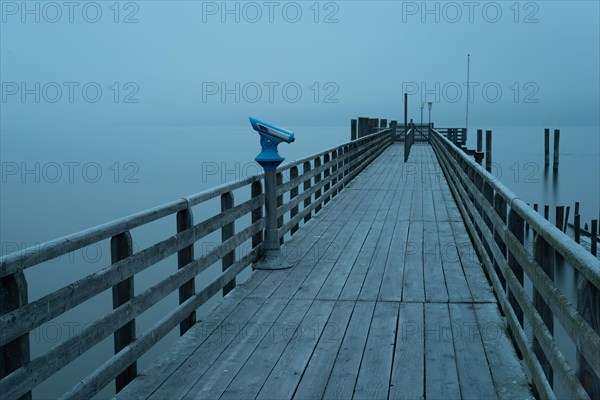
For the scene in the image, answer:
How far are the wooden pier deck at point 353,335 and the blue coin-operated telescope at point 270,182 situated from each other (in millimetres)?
257

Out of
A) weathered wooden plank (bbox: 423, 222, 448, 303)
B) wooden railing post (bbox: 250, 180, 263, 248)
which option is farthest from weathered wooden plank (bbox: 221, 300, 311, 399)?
wooden railing post (bbox: 250, 180, 263, 248)

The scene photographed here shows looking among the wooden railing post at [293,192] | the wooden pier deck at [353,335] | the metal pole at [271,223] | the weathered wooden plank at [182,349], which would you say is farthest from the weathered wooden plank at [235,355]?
the wooden railing post at [293,192]

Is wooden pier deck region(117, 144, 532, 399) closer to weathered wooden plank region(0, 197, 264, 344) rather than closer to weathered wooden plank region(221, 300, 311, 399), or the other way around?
weathered wooden plank region(221, 300, 311, 399)

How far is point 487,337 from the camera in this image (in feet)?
17.1

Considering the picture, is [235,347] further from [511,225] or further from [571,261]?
[571,261]

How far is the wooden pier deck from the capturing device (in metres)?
4.28

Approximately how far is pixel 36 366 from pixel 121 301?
108cm

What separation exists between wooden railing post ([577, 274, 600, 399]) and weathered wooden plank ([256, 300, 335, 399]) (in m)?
1.74

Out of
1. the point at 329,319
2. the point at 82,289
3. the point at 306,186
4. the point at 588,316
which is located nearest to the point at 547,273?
the point at 588,316

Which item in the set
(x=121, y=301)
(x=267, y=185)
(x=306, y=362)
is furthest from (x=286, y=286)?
(x=121, y=301)

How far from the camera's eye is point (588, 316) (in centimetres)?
284

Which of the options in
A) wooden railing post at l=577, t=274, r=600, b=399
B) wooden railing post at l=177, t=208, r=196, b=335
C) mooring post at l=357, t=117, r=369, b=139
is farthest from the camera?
mooring post at l=357, t=117, r=369, b=139

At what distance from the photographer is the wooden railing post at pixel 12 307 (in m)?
3.15

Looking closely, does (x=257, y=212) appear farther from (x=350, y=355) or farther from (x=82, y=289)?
(x=82, y=289)
